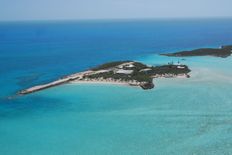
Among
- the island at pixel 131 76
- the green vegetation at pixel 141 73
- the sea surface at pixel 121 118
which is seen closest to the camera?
the sea surface at pixel 121 118

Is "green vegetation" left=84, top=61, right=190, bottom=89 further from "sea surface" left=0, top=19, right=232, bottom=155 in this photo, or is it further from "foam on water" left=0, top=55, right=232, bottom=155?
"foam on water" left=0, top=55, right=232, bottom=155

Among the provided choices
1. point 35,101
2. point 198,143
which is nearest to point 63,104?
point 35,101

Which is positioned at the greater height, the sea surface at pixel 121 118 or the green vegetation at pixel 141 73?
the green vegetation at pixel 141 73

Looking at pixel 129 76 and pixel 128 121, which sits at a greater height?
pixel 129 76

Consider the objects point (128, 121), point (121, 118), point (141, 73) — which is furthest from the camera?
point (141, 73)

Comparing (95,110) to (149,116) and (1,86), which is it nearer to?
(149,116)

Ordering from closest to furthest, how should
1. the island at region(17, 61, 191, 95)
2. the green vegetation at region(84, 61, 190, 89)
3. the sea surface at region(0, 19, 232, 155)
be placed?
the sea surface at region(0, 19, 232, 155) → the island at region(17, 61, 191, 95) → the green vegetation at region(84, 61, 190, 89)

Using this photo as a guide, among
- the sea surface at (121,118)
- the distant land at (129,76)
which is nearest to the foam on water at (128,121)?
the sea surface at (121,118)

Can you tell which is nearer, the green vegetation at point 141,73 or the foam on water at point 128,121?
the foam on water at point 128,121

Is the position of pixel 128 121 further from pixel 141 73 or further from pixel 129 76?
pixel 141 73

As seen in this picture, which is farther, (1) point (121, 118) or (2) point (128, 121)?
(1) point (121, 118)

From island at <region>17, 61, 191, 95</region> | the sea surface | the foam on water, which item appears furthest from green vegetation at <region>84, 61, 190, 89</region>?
the foam on water

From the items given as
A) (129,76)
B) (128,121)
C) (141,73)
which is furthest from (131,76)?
(128,121)

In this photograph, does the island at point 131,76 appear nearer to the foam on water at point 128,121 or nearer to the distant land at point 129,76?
the distant land at point 129,76
